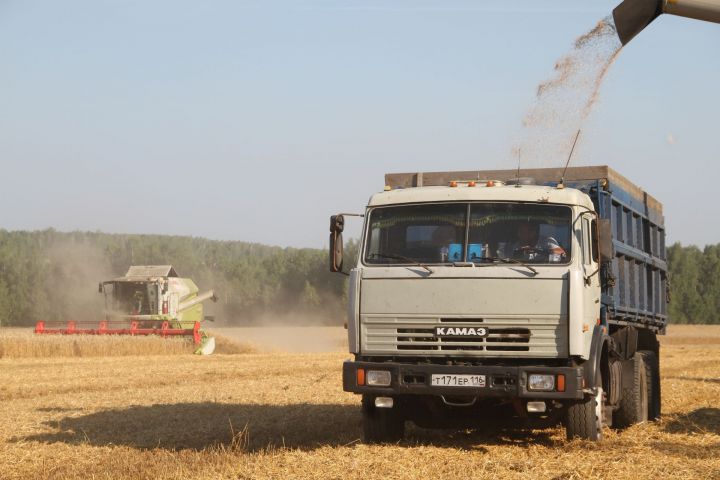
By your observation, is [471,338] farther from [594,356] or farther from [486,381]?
[594,356]

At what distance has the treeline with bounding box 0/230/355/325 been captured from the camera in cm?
8031

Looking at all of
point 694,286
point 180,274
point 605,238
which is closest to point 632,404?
point 605,238

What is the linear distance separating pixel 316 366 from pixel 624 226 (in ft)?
47.8

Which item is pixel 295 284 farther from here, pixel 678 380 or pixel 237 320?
pixel 678 380

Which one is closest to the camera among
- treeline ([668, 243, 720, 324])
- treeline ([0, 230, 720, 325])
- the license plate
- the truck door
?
the license plate

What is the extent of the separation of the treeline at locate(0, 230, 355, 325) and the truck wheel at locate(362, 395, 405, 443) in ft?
207

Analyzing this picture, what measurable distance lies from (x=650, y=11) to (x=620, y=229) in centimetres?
601

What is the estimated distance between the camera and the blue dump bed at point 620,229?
11.9 metres

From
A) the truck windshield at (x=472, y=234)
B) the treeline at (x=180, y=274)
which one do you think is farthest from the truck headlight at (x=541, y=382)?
the treeline at (x=180, y=274)

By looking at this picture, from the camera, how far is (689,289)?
98.6 m

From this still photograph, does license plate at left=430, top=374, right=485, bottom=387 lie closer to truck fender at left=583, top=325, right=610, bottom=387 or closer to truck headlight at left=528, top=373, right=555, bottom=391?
truck headlight at left=528, top=373, right=555, bottom=391

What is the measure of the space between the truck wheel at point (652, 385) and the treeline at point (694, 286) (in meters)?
78.9

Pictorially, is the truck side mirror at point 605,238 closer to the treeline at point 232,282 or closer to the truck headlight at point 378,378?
the truck headlight at point 378,378

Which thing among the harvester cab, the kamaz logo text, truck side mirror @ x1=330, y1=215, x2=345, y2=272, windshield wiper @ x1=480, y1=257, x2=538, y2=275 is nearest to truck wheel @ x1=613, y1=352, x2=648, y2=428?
windshield wiper @ x1=480, y1=257, x2=538, y2=275
